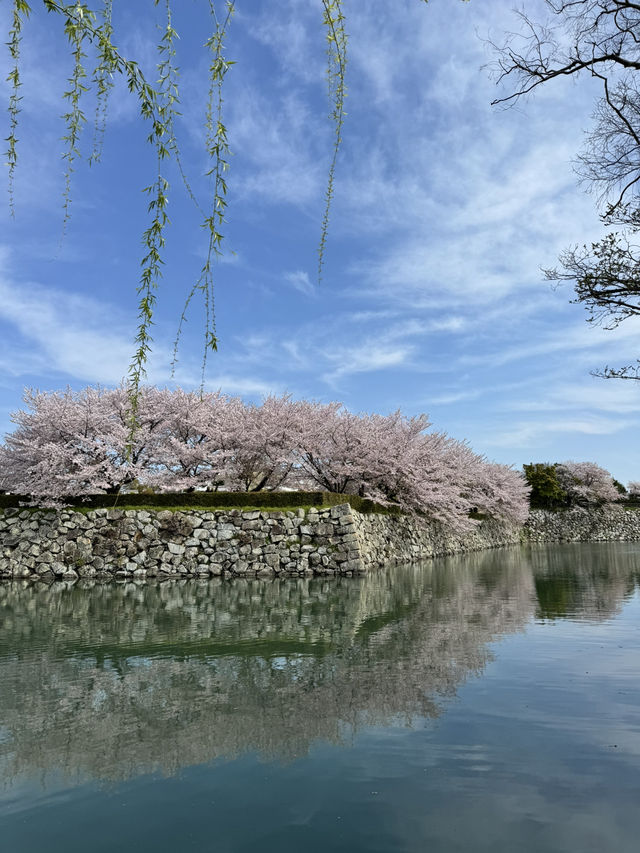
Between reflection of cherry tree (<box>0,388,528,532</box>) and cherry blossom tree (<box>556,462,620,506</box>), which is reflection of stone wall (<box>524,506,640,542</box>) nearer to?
cherry blossom tree (<box>556,462,620,506</box>)

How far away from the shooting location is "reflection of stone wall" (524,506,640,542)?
145 ft

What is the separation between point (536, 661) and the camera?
571 centimetres

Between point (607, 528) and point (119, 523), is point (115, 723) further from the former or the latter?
point (607, 528)

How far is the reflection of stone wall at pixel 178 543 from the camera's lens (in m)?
16.8

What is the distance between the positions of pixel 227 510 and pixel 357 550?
4192mm

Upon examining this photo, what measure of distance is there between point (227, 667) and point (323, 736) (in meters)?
2.13

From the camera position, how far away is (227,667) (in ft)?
18.4

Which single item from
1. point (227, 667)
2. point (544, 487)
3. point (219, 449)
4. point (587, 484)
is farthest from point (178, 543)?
point (587, 484)

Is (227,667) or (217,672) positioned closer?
(217,672)

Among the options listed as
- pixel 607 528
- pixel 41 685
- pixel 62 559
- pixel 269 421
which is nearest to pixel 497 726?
pixel 41 685

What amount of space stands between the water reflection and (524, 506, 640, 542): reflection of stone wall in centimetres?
3448

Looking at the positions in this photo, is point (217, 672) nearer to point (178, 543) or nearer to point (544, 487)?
point (178, 543)

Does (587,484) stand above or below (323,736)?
above

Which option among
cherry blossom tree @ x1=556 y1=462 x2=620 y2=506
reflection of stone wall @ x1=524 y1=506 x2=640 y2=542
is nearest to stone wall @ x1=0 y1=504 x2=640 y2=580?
reflection of stone wall @ x1=524 y1=506 x2=640 y2=542
